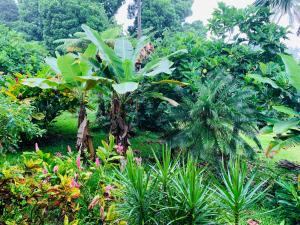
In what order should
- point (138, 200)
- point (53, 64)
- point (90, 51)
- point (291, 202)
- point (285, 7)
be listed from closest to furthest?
point (138, 200), point (291, 202), point (90, 51), point (53, 64), point (285, 7)

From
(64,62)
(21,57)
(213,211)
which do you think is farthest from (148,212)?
(21,57)

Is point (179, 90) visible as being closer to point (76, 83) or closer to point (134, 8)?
point (76, 83)

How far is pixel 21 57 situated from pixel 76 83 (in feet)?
Result: 16.2

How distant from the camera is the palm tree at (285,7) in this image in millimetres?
18234

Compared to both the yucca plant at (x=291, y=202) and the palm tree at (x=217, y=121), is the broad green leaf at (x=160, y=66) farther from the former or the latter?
the yucca plant at (x=291, y=202)

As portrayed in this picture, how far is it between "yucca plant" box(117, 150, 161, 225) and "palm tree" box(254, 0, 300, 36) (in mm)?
18362

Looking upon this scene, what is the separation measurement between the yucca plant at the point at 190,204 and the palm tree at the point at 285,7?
1831 centimetres

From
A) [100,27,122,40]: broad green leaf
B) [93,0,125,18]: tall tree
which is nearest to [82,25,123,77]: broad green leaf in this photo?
[100,27,122,40]: broad green leaf

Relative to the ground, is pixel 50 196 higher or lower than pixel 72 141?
lower

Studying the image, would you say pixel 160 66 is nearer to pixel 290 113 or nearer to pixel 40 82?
pixel 40 82

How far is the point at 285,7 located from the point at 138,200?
21049 mm

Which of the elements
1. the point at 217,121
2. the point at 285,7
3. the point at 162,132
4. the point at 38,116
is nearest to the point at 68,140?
the point at 38,116

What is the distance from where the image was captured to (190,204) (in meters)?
2.10

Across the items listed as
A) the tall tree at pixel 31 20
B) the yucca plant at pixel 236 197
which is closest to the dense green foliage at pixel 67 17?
the tall tree at pixel 31 20
